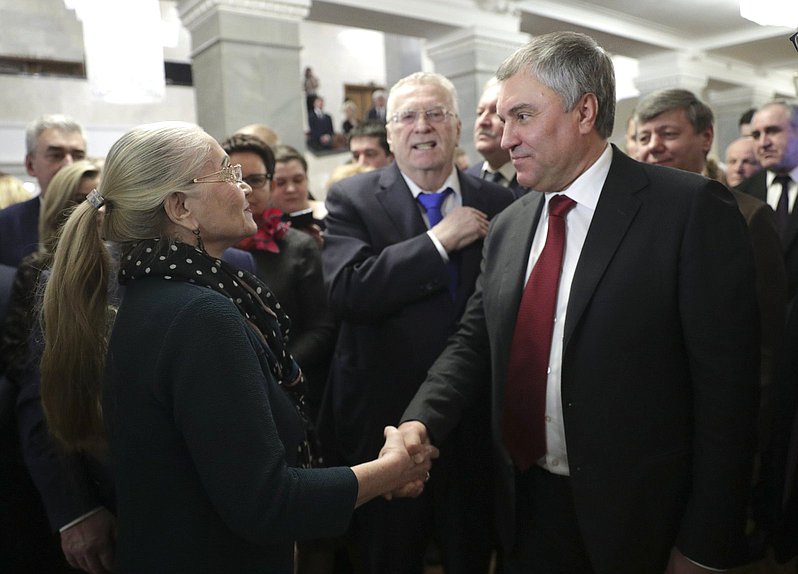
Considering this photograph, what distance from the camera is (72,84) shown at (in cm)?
1150

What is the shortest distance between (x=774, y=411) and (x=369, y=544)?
45.6 inches

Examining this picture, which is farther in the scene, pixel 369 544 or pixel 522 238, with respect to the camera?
pixel 369 544

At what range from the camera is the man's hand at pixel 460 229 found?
198 centimetres

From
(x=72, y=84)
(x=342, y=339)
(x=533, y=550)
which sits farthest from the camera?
(x=72, y=84)

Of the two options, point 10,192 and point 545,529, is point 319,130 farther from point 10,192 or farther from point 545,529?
point 545,529

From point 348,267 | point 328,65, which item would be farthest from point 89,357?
point 328,65

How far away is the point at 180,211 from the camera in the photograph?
4.28 feet

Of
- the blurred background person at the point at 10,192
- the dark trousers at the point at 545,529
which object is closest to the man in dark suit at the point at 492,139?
the dark trousers at the point at 545,529

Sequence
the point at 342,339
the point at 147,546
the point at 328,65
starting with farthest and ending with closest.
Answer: the point at 328,65, the point at 342,339, the point at 147,546

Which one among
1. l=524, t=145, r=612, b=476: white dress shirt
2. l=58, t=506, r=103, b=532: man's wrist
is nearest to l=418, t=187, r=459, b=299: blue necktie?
l=524, t=145, r=612, b=476: white dress shirt

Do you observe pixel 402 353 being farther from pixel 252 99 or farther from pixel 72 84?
pixel 72 84

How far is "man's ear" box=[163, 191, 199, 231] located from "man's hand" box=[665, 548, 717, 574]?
3.97ft

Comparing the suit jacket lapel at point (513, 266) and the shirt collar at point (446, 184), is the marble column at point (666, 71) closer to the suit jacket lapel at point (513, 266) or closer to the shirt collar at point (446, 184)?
the shirt collar at point (446, 184)

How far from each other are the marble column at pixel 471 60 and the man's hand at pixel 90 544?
18.2 feet
